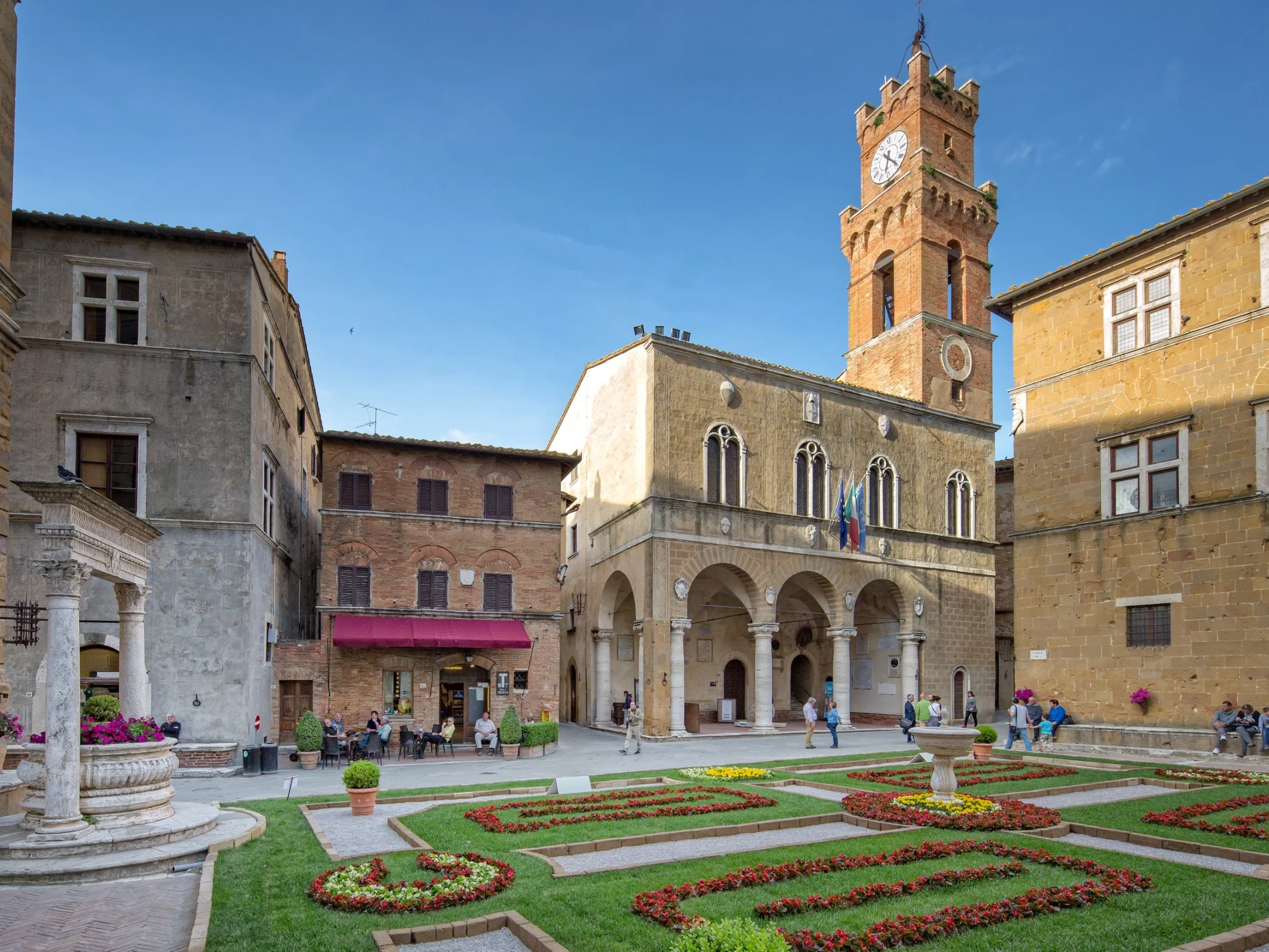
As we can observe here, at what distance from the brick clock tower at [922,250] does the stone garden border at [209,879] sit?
37.4 m

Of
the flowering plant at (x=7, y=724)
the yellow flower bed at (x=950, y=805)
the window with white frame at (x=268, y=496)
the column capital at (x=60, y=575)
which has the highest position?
the window with white frame at (x=268, y=496)

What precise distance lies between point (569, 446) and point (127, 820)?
106 ft

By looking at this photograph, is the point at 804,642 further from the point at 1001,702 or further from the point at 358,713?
the point at 358,713

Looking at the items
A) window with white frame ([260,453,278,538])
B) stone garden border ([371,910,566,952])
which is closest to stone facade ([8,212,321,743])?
window with white frame ([260,453,278,538])

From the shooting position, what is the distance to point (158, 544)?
2239cm


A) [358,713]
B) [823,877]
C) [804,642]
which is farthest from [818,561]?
[823,877]

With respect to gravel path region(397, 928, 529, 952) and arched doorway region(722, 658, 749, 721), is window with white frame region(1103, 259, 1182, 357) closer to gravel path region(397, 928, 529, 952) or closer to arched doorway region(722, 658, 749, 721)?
arched doorway region(722, 658, 749, 721)

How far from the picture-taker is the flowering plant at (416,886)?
895cm

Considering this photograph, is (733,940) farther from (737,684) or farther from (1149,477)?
(737,684)

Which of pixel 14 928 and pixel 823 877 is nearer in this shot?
pixel 14 928

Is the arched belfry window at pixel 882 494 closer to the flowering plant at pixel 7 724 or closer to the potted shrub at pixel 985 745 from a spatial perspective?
the potted shrub at pixel 985 745

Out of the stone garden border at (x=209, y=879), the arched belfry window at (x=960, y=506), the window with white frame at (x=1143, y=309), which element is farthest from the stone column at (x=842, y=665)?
the stone garden border at (x=209, y=879)

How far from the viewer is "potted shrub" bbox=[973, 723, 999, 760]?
2227 centimetres

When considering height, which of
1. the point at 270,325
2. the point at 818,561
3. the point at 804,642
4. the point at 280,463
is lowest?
the point at 804,642
